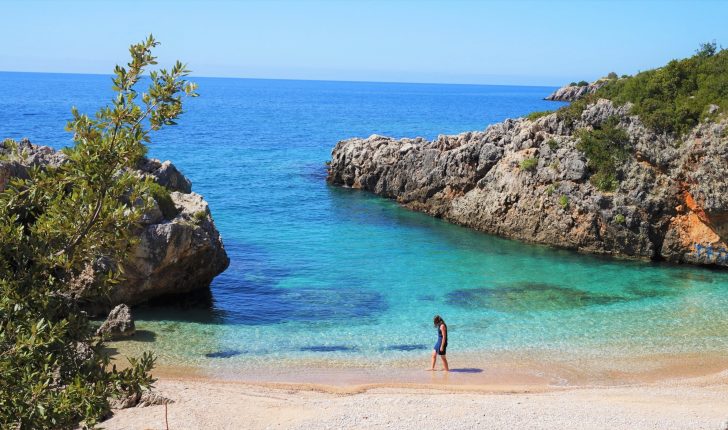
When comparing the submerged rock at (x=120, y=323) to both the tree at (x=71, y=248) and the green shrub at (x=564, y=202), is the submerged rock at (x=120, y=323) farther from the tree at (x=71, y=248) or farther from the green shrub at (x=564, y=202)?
the green shrub at (x=564, y=202)

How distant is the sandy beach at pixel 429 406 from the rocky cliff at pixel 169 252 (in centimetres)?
626

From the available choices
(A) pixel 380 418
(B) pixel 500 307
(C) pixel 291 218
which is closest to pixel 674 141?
(B) pixel 500 307

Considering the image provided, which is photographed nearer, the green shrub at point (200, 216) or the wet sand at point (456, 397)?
the wet sand at point (456, 397)

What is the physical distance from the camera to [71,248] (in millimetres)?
9703

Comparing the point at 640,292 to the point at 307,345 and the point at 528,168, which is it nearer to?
the point at 528,168

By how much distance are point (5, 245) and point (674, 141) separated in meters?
36.6

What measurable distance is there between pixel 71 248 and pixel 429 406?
11.5 m

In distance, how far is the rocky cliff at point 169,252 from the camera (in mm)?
26281

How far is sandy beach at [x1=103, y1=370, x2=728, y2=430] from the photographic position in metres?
17.0

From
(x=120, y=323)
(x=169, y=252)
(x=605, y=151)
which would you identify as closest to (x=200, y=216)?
(x=169, y=252)

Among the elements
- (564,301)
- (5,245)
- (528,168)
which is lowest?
(564,301)

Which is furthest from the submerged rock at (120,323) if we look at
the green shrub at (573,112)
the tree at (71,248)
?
the green shrub at (573,112)

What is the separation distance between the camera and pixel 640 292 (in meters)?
31.6

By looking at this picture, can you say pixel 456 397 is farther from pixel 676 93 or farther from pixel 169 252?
pixel 676 93
